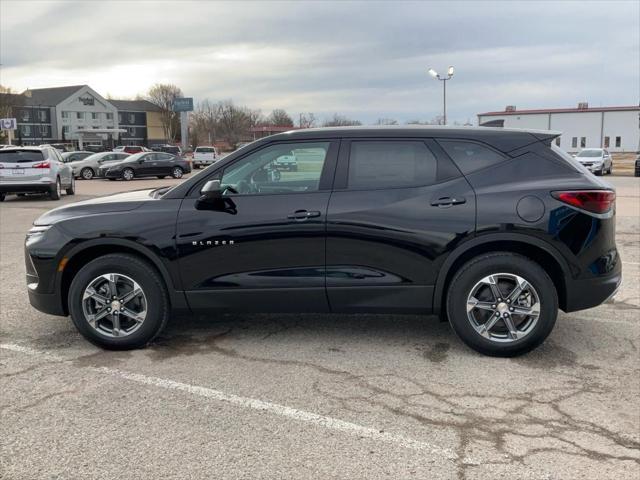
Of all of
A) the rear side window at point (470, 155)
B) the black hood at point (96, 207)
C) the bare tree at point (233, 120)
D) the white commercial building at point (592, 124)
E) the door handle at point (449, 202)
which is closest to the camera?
the door handle at point (449, 202)

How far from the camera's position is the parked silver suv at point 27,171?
16.7 m

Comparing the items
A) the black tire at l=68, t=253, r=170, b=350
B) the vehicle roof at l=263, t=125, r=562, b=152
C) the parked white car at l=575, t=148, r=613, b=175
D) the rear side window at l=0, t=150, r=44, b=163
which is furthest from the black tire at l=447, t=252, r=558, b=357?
the parked white car at l=575, t=148, r=613, b=175

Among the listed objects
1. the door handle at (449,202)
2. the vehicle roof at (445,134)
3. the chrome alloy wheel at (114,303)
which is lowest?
the chrome alloy wheel at (114,303)

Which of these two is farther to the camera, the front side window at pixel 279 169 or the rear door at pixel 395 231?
the front side window at pixel 279 169

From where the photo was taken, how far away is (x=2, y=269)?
7902 mm

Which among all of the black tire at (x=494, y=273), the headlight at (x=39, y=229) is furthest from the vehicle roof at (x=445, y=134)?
the headlight at (x=39, y=229)

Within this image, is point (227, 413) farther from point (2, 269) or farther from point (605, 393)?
point (2, 269)

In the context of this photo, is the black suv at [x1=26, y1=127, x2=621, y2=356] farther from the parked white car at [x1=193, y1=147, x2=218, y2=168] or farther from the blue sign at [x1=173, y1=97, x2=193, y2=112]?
the blue sign at [x1=173, y1=97, x2=193, y2=112]

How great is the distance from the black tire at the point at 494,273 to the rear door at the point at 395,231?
191 mm

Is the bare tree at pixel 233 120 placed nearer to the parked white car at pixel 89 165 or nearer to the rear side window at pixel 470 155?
the parked white car at pixel 89 165

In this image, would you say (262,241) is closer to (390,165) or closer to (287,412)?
(390,165)

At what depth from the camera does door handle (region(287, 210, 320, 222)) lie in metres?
4.46

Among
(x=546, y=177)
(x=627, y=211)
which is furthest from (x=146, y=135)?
(x=546, y=177)

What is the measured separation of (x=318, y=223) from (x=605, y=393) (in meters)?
2.26
